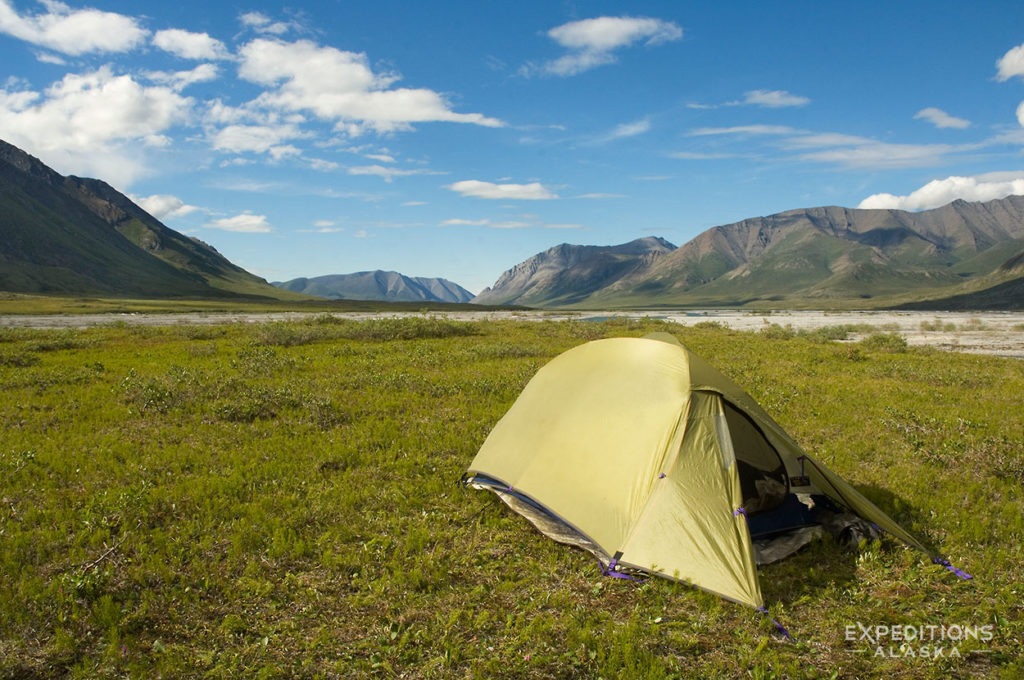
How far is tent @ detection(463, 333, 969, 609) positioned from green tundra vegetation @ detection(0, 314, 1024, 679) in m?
0.37

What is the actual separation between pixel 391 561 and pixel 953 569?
7.56 meters

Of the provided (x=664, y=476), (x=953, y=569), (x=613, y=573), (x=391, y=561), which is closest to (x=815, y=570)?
(x=953, y=569)

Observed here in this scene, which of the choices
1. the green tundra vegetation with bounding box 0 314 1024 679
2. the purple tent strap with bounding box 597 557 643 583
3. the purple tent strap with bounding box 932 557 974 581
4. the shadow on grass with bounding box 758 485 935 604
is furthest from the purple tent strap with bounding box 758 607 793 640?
the purple tent strap with bounding box 932 557 974 581

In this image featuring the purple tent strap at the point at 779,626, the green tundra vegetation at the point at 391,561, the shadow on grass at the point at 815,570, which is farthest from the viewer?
the shadow on grass at the point at 815,570

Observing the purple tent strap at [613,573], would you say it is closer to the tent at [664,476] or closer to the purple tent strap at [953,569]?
the tent at [664,476]

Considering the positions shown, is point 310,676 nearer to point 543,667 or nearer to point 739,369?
point 543,667

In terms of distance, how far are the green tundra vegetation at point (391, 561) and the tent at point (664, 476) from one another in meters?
0.37

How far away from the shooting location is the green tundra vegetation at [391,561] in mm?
5590

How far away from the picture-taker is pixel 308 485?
980 cm

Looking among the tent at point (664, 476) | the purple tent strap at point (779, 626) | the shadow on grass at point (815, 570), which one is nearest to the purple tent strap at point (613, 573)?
the tent at point (664, 476)

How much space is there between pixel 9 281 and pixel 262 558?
21453 cm

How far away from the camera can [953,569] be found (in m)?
7.00

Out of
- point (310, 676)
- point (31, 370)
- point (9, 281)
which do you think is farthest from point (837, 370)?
point (9, 281)

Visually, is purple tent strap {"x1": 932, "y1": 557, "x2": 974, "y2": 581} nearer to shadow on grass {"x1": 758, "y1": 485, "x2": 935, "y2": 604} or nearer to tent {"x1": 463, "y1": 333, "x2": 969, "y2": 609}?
→ shadow on grass {"x1": 758, "y1": 485, "x2": 935, "y2": 604}
